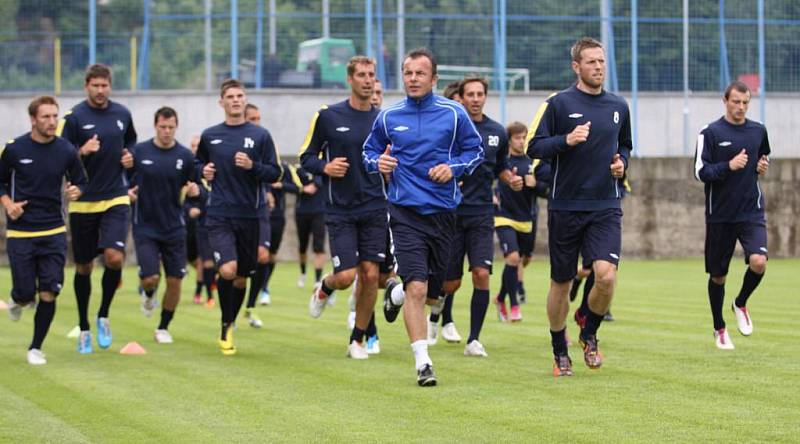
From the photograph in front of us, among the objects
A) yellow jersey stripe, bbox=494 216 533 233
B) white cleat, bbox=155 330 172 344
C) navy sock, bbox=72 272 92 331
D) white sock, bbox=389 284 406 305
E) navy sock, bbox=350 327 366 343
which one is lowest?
white cleat, bbox=155 330 172 344

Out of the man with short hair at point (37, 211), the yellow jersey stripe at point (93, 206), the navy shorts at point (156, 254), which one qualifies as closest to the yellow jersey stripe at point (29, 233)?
the man with short hair at point (37, 211)

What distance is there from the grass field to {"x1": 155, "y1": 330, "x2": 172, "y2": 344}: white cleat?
14 centimetres

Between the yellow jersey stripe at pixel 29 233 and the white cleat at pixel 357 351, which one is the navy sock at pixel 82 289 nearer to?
the yellow jersey stripe at pixel 29 233

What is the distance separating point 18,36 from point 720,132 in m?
23.3

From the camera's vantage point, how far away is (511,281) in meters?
16.8

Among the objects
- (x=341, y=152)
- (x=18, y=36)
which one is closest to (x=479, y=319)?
(x=341, y=152)

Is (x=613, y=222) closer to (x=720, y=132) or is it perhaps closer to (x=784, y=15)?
(x=720, y=132)

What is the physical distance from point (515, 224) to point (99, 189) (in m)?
5.27

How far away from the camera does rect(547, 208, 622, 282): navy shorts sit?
10.9 metres

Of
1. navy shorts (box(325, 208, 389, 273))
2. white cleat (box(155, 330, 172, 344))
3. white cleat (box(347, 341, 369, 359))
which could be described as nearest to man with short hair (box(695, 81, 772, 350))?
navy shorts (box(325, 208, 389, 273))

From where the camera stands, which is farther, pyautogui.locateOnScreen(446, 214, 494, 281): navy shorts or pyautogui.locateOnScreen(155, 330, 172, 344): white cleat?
pyautogui.locateOnScreen(155, 330, 172, 344): white cleat

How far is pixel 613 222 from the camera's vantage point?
10977 millimetres

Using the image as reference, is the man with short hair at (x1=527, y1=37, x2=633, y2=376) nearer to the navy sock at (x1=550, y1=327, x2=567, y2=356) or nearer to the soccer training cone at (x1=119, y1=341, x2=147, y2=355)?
the navy sock at (x1=550, y1=327, x2=567, y2=356)

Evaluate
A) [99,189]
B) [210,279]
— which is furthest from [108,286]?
[210,279]
